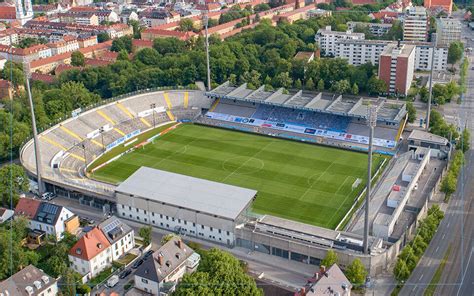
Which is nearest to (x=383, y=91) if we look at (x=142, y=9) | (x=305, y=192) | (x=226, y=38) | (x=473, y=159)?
(x=473, y=159)

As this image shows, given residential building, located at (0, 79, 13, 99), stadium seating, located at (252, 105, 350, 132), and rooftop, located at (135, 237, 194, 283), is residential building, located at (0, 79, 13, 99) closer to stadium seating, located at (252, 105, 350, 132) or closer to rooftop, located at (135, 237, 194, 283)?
stadium seating, located at (252, 105, 350, 132)

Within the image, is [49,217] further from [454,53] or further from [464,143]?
[454,53]

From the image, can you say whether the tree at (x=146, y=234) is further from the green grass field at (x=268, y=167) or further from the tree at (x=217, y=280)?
the green grass field at (x=268, y=167)

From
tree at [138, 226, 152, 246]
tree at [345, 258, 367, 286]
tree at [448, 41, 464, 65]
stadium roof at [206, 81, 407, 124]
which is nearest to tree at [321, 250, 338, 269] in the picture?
tree at [345, 258, 367, 286]

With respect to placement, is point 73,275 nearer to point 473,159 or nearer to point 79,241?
point 79,241

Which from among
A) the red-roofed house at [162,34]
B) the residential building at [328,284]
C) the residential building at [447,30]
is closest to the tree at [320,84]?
the residential building at [447,30]

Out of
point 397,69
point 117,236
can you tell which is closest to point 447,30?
point 397,69

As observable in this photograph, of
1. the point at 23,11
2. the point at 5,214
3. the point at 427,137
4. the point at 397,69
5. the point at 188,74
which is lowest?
the point at 5,214
